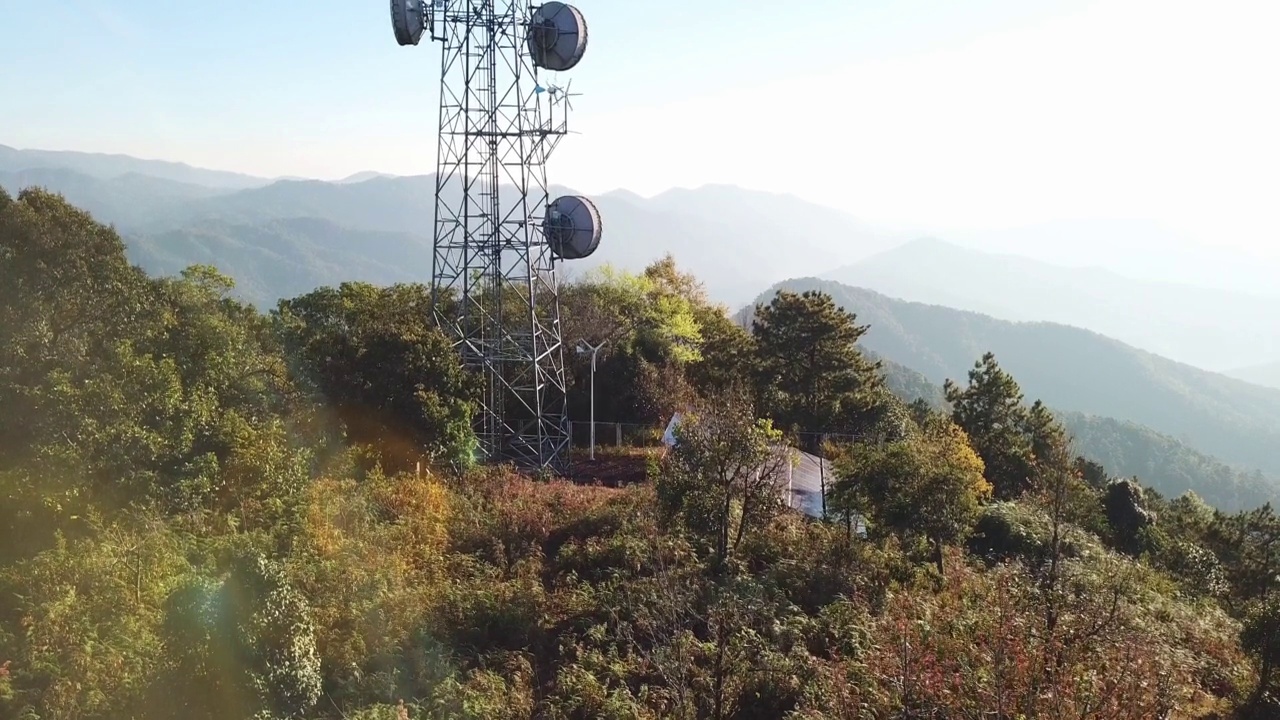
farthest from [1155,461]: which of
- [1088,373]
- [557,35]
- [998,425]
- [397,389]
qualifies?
[397,389]

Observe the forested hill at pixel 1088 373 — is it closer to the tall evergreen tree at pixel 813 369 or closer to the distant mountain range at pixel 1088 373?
the distant mountain range at pixel 1088 373

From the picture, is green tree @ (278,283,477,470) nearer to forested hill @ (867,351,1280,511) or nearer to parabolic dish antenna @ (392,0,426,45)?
parabolic dish antenna @ (392,0,426,45)

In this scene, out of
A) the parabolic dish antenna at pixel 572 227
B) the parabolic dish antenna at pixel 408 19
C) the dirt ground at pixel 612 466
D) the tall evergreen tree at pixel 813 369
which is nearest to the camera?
the parabolic dish antenna at pixel 408 19

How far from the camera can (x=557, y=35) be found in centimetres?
1680

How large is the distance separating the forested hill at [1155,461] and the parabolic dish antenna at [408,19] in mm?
64451

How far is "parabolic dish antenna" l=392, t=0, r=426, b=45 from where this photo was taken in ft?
52.6

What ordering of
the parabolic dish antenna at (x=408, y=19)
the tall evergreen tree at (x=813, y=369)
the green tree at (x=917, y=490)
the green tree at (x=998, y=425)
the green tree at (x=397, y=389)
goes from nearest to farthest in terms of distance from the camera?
the green tree at (x=917, y=490) → the green tree at (x=397, y=389) → the parabolic dish antenna at (x=408, y=19) → the green tree at (x=998, y=425) → the tall evergreen tree at (x=813, y=369)

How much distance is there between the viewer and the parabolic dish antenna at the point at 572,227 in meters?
17.9

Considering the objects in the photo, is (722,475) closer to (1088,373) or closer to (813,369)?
(813,369)

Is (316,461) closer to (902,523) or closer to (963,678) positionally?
(902,523)

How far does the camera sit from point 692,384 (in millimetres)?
24141

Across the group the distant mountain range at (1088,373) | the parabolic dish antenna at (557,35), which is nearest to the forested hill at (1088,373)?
the distant mountain range at (1088,373)

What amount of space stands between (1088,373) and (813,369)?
490ft

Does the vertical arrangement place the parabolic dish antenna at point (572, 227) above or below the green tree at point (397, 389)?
above
